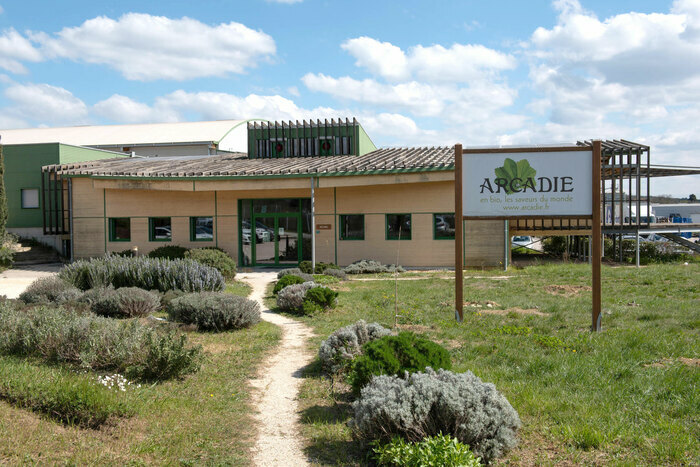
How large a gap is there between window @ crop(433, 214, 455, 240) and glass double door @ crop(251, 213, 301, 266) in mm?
5701

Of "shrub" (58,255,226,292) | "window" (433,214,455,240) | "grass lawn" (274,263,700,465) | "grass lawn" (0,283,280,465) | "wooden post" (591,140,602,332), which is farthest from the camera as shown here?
"window" (433,214,455,240)

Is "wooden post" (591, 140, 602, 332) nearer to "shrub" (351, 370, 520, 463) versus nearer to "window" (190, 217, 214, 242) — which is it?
"shrub" (351, 370, 520, 463)

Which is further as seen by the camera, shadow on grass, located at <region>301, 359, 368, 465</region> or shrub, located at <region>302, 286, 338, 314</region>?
shrub, located at <region>302, 286, 338, 314</region>

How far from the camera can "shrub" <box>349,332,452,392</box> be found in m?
5.98

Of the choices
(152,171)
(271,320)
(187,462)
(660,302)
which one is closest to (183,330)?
(271,320)

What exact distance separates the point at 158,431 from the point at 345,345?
2.88m

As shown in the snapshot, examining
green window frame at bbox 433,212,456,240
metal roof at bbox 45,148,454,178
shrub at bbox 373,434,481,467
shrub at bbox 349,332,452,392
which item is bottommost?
shrub at bbox 373,434,481,467

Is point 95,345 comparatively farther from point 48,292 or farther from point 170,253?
point 170,253

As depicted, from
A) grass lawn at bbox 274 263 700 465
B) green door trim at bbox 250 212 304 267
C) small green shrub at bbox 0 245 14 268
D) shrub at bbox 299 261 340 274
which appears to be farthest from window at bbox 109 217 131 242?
grass lawn at bbox 274 263 700 465

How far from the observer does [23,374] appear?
21.0 feet

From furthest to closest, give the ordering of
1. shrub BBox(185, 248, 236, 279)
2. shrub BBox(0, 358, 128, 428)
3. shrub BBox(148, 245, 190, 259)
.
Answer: shrub BBox(148, 245, 190, 259) → shrub BBox(185, 248, 236, 279) → shrub BBox(0, 358, 128, 428)

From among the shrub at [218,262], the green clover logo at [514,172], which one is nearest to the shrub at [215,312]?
the green clover logo at [514,172]

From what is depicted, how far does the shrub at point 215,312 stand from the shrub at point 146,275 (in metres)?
2.74

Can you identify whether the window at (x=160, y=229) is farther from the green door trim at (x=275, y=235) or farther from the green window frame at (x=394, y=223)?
the green window frame at (x=394, y=223)
